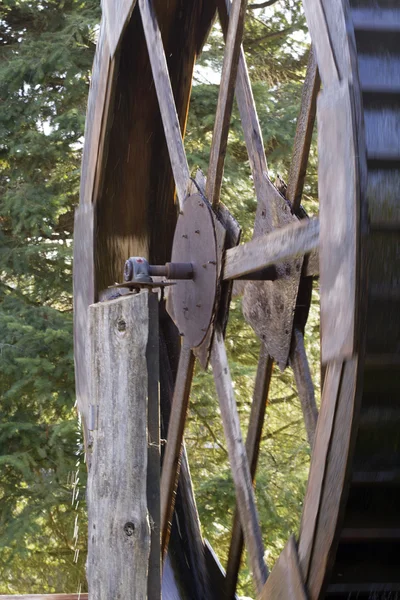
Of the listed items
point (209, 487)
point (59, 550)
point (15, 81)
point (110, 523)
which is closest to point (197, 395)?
point (209, 487)

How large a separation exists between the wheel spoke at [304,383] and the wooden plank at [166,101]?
78 cm

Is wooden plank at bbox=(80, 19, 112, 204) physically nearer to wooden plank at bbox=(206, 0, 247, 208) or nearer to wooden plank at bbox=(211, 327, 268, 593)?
wooden plank at bbox=(206, 0, 247, 208)

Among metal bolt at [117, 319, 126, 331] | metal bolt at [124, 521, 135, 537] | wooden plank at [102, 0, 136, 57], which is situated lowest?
metal bolt at [124, 521, 135, 537]

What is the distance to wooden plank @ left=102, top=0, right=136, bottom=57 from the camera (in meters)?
3.60

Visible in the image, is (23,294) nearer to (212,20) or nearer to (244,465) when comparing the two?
(212,20)

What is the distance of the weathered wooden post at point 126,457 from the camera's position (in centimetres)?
204

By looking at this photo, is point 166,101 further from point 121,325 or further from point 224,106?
point 121,325

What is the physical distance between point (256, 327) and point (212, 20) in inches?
60.7

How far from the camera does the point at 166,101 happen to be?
3.35 meters

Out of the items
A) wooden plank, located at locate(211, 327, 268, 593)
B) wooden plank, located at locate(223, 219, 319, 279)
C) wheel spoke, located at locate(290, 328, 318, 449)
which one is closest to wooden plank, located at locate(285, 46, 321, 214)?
wooden plank, located at locate(223, 219, 319, 279)

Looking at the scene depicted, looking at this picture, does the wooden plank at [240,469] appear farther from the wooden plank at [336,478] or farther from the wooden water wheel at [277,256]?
the wooden plank at [336,478]

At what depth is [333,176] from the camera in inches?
82.7

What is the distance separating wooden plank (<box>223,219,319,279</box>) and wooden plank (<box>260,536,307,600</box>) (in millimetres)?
730

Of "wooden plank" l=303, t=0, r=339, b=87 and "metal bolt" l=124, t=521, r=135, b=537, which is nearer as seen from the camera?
"metal bolt" l=124, t=521, r=135, b=537
